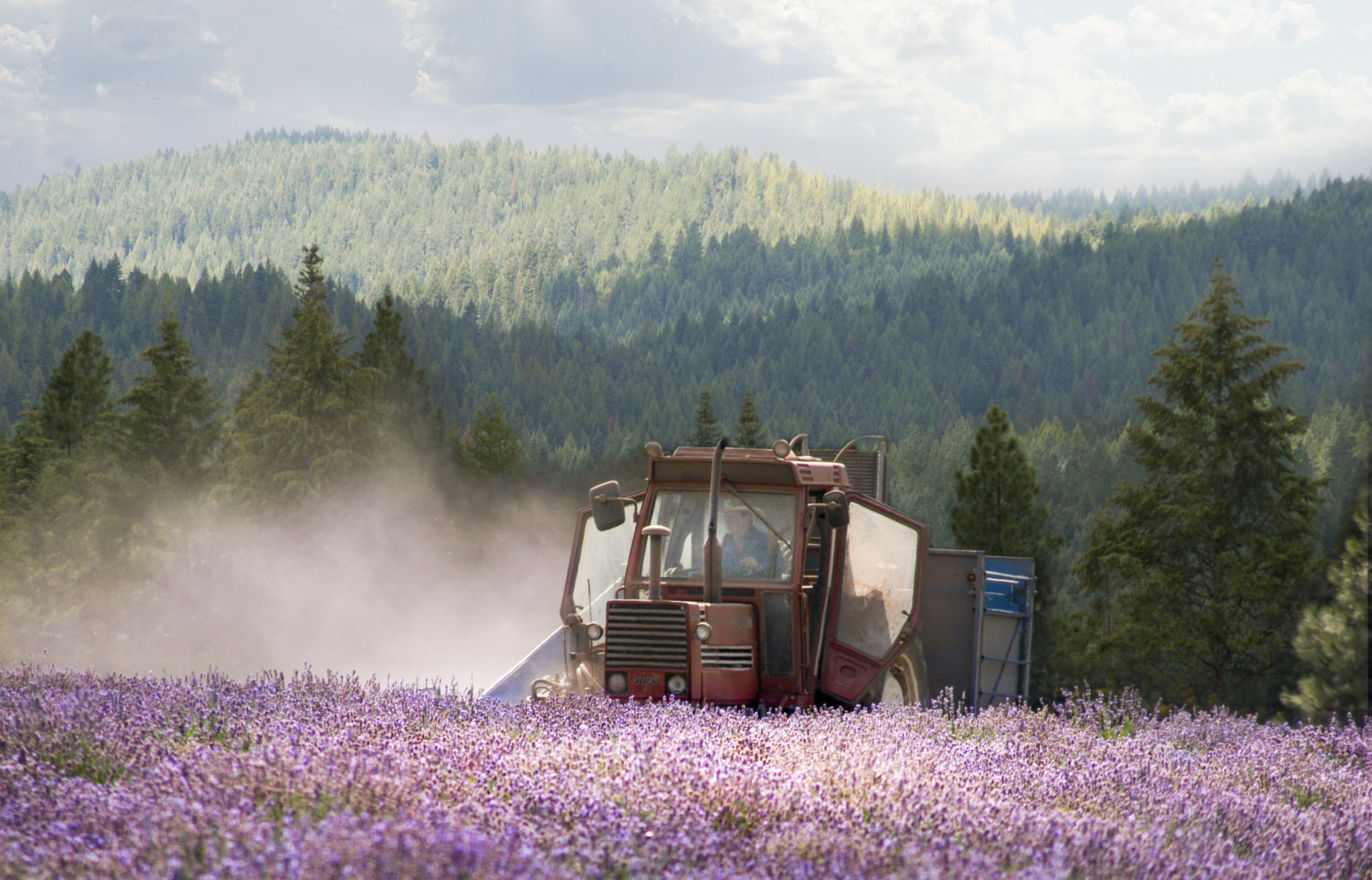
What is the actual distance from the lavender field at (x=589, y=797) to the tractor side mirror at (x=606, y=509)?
2.70m

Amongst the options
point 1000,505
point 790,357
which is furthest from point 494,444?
point 790,357

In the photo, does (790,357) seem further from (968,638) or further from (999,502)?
(968,638)

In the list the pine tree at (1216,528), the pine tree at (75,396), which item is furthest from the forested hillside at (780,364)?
the pine tree at (1216,528)

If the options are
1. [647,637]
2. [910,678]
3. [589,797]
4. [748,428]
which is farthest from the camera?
[748,428]

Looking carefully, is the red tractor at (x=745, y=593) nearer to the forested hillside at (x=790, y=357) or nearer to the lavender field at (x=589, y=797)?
the lavender field at (x=589, y=797)

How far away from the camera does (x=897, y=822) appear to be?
3762mm

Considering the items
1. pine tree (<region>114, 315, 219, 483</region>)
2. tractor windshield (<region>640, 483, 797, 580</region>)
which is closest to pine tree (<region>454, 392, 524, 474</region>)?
pine tree (<region>114, 315, 219, 483</region>)

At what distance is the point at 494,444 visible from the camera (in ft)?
259

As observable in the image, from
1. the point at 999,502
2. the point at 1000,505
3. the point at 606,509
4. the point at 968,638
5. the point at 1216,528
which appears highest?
the point at 606,509

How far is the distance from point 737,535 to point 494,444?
7116 cm

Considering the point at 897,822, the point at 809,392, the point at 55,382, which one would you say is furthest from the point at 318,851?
the point at 809,392

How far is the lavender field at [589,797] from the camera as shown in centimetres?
315

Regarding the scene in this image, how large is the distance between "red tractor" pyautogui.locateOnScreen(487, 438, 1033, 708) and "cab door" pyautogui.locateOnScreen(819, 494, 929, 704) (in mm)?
12

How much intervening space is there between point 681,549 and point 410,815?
576 centimetres
